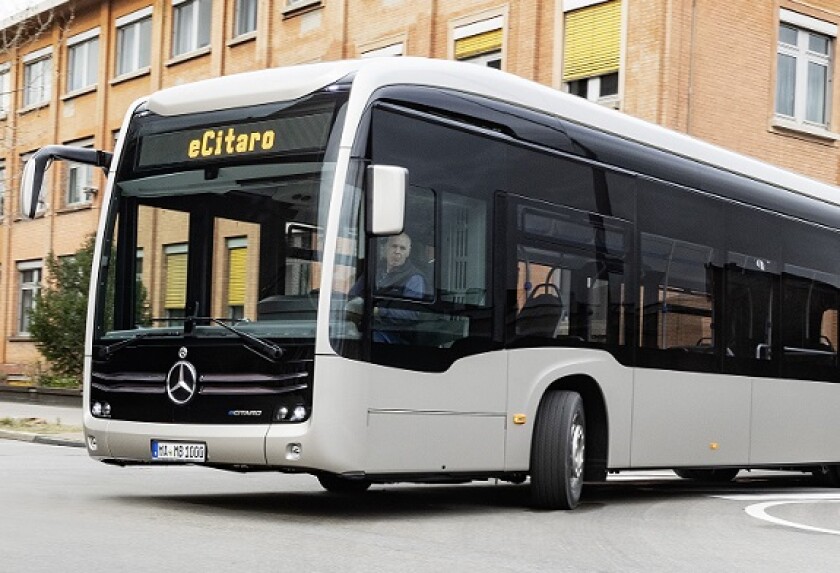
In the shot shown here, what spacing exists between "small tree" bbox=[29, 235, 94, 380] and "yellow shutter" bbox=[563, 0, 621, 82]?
12.3m

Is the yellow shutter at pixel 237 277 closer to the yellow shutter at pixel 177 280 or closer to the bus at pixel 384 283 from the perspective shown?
the bus at pixel 384 283

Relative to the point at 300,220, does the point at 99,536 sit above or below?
below

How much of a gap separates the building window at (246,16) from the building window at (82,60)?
26.1ft

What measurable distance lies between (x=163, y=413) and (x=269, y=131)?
2020 mm

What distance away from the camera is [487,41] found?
1099 inches

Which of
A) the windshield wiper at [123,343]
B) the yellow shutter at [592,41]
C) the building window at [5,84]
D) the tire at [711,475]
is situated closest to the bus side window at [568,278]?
the windshield wiper at [123,343]

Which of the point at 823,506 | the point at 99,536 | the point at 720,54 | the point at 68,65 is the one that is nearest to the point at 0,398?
the point at 68,65

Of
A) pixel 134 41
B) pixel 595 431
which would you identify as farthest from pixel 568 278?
pixel 134 41

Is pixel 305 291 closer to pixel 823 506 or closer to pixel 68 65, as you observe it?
pixel 823 506

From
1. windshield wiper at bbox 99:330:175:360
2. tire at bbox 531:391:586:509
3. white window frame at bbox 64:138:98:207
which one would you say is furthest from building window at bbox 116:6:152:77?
tire at bbox 531:391:586:509

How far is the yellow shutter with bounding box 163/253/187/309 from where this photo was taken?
10.7 meters

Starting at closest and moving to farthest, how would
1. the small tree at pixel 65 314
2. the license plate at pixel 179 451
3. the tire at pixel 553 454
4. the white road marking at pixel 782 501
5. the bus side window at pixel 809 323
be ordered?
the license plate at pixel 179 451 → the white road marking at pixel 782 501 → the tire at pixel 553 454 → the bus side window at pixel 809 323 → the small tree at pixel 65 314

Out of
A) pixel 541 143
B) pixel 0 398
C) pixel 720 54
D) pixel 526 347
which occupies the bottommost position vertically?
pixel 0 398

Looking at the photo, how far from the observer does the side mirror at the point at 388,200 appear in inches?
385
